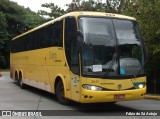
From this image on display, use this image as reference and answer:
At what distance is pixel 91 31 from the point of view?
482 inches

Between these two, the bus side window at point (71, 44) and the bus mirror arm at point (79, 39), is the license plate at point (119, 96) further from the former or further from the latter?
the bus mirror arm at point (79, 39)

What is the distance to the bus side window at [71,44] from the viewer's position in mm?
12450

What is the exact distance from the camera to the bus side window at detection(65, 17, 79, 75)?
1245 cm

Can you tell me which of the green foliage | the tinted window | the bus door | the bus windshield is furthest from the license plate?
the green foliage

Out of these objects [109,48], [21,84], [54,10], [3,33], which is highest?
[54,10]

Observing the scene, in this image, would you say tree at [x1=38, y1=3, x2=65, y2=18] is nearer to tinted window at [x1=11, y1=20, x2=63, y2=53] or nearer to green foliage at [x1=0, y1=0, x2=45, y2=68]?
tinted window at [x1=11, y1=20, x2=63, y2=53]

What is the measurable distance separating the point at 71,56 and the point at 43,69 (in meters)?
4.08

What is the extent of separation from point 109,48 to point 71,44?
149 centimetres

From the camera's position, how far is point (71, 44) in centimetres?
1295

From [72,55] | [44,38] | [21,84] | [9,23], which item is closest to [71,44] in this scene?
[72,55]

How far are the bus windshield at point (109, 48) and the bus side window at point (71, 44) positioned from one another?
0.45 m

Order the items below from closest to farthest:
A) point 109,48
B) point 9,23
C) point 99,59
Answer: point 99,59
point 109,48
point 9,23

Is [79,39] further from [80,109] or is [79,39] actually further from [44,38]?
[44,38]

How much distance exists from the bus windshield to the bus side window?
445 millimetres
